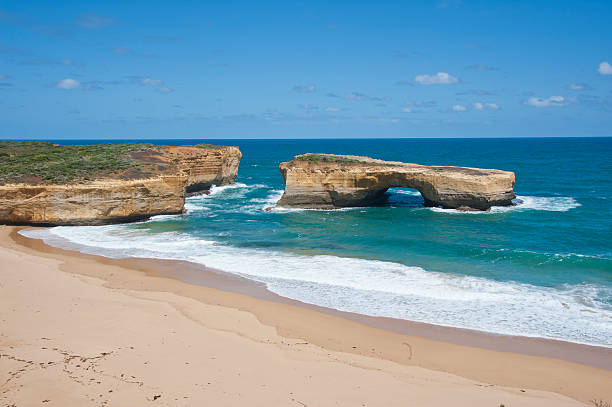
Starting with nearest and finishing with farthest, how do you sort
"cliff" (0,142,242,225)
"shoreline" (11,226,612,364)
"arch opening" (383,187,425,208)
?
"shoreline" (11,226,612,364) < "cliff" (0,142,242,225) < "arch opening" (383,187,425,208)

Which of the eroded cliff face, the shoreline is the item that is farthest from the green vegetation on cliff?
the shoreline

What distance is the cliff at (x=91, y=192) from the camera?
25.8 m

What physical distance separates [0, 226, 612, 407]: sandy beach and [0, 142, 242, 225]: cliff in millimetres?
11282

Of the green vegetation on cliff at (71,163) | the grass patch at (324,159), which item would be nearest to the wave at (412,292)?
the green vegetation on cliff at (71,163)

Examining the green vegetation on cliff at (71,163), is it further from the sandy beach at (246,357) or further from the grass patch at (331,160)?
the sandy beach at (246,357)

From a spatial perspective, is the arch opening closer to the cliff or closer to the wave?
the wave

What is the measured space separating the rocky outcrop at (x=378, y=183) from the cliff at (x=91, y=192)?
903 cm

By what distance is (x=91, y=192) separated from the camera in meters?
26.2

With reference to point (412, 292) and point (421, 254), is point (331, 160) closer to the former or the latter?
point (421, 254)

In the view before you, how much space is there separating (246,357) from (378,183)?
2298cm

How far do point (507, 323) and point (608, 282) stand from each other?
6.38 metres

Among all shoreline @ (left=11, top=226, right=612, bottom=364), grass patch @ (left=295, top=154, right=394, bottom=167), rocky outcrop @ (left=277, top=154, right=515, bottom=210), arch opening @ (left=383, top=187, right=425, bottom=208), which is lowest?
shoreline @ (left=11, top=226, right=612, bottom=364)

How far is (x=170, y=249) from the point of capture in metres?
21.9

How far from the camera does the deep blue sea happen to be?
14430 millimetres
